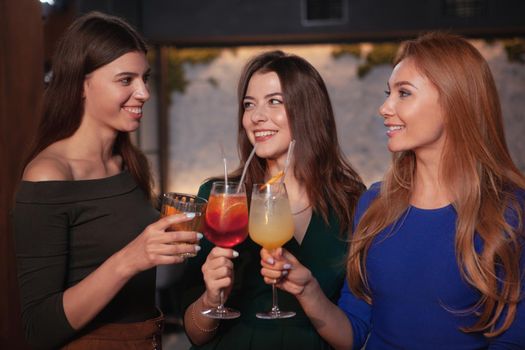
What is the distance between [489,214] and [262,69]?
114 cm

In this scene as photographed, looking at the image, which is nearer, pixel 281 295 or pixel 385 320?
pixel 385 320

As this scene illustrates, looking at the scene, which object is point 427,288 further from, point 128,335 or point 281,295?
point 128,335

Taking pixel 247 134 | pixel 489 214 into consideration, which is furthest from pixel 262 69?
pixel 489 214

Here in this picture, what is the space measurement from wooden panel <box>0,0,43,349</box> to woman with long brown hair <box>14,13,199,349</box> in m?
0.85

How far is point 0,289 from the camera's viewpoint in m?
3.03

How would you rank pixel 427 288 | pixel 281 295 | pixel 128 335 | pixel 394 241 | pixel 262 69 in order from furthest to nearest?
pixel 262 69, pixel 281 295, pixel 128 335, pixel 394 241, pixel 427 288

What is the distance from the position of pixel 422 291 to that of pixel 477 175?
41 cm

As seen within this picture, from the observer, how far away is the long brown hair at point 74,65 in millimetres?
2260

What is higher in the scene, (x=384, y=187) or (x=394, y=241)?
(x=384, y=187)

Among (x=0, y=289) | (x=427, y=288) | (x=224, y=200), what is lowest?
(x=0, y=289)

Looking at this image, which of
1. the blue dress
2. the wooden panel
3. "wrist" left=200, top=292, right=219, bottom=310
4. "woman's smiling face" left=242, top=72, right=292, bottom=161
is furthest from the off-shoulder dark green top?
the wooden panel

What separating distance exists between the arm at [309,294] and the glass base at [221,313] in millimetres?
153

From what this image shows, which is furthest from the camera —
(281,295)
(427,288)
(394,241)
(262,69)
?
(262,69)

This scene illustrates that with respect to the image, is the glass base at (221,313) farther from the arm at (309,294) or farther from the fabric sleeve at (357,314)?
the fabric sleeve at (357,314)
